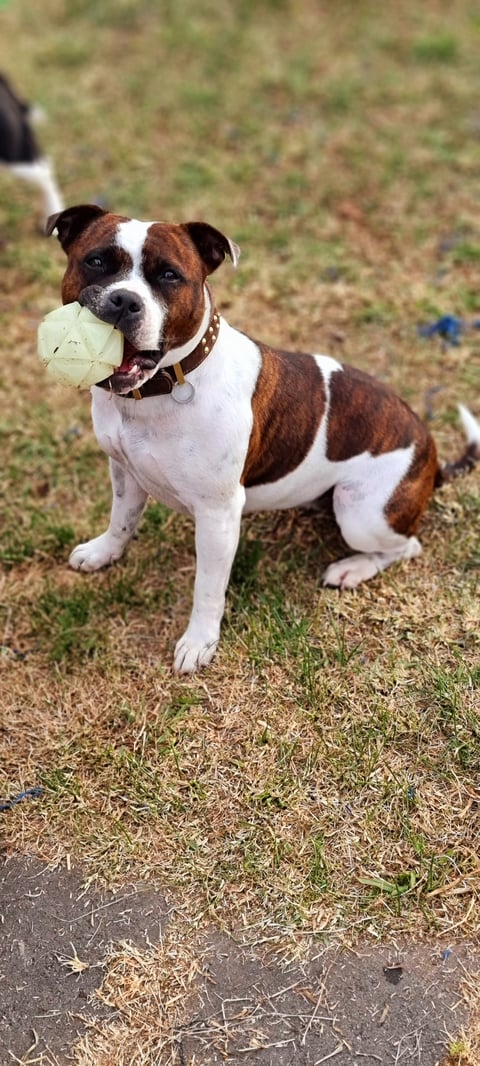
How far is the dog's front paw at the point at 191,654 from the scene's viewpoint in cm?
362

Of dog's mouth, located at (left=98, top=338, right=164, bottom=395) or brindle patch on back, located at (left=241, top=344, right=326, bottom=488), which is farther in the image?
Answer: brindle patch on back, located at (left=241, top=344, right=326, bottom=488)

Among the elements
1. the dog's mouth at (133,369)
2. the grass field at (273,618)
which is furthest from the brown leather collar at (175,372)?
the grass field at (273,618)

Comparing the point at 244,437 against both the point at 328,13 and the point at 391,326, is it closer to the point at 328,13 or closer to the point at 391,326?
the point at 391,326

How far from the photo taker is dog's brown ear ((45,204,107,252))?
291 centimetres

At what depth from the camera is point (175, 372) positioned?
302 centimetres

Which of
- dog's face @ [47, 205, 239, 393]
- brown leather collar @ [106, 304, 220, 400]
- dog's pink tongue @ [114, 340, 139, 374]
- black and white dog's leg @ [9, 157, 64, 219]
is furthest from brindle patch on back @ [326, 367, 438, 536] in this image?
black and white dog's leg @ [9, 157, 64, 219]

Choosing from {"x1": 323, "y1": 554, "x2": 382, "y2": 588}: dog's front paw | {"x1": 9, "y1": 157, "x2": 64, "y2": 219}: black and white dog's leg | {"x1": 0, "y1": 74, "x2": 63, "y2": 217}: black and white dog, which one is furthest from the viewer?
{"x1": 9, "y1": 157, "x2": 64, "y2": 219}: black and white dog's leg

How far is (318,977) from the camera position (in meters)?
2.84

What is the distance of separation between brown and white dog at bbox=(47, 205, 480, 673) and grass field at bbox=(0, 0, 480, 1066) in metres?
0.23

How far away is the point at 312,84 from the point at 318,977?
664cm

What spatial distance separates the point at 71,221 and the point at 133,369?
20.6 inches

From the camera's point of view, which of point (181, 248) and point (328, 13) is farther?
point (328, 13)

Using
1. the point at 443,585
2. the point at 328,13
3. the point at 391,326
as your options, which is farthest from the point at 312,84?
the point at 443,585

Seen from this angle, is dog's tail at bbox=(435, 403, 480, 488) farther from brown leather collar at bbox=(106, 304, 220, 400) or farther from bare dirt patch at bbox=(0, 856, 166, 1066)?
bare dirt patch at bbox=(0, 856, 166, 1066)
